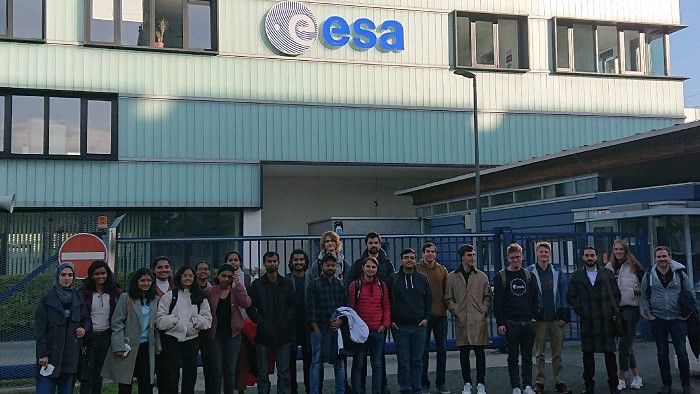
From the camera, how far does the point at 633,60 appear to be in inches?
1030

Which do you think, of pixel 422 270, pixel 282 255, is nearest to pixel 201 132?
pixel 282 255

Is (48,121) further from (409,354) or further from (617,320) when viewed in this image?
(617,320)

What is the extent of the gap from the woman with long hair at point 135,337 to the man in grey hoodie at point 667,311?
5.74m

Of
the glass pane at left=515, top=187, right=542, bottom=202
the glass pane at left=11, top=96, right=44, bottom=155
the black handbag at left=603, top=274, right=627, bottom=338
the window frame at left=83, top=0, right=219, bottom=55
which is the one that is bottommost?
the black handbag at left=603, top=274, right=627, bottom=338

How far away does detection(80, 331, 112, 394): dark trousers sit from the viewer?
7594mm

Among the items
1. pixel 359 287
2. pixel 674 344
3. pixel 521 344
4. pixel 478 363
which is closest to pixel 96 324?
pixel 359 287

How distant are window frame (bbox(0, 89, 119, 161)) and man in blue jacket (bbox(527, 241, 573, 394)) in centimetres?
1547

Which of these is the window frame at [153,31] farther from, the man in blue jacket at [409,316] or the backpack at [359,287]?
the man in blue jacket at [409,316]

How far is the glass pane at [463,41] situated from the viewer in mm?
24500

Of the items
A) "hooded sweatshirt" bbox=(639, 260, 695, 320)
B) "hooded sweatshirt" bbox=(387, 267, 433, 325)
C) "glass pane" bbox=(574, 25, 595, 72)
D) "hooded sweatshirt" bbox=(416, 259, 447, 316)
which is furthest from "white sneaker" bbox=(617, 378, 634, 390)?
"glass pane" bbox=(574, 25, 595, 72)

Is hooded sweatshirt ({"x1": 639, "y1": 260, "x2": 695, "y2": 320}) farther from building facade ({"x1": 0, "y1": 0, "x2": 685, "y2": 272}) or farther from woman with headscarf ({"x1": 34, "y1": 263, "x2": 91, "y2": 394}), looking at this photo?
building facade ({"x1": 0, "y1": 0, "x2": 685, "y2": 272})

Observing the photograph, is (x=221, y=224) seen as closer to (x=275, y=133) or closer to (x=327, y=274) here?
(x=275, y=133)

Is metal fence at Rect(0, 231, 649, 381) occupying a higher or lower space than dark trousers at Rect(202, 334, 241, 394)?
higher

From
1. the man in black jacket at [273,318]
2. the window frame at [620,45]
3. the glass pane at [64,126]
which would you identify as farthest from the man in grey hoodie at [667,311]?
the window frame at [620,45]
